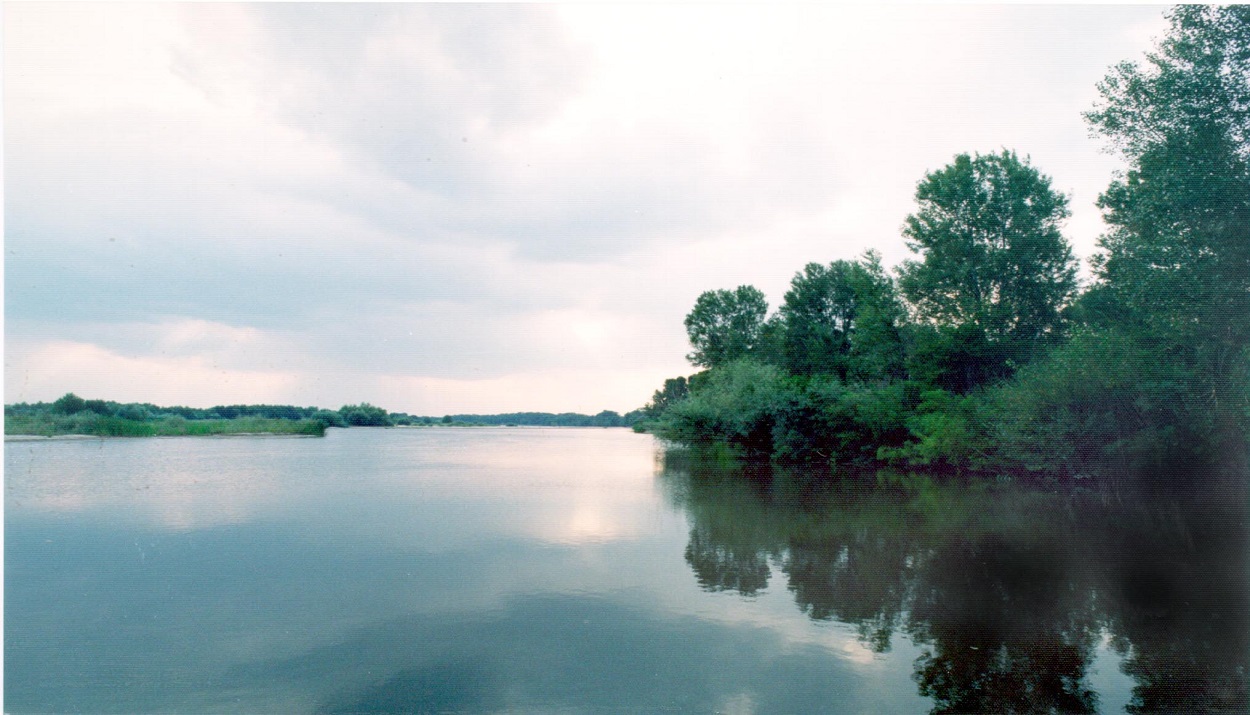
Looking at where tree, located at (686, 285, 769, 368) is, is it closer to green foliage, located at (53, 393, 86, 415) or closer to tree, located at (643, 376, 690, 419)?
tree, located at (643, 376, 690, 419)

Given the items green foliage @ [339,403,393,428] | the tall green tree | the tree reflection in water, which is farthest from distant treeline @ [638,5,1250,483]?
green foliage @ [339,403,393,428]

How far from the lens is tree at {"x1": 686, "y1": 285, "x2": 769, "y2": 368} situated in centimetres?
5628

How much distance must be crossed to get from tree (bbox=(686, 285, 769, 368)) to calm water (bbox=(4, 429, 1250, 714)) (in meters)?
40.1

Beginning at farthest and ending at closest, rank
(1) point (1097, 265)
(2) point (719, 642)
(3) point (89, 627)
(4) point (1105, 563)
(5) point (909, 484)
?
(5) point (909, 484) → (1) point (1097, 265) → (4) point (1105, 563) → (3) point (89, 627) → (2) point (719, 642)

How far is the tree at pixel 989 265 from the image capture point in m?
25.8

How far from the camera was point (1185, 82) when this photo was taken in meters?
13.0

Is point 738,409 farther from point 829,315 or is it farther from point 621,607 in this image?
point 621,607

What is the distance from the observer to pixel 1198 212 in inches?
484

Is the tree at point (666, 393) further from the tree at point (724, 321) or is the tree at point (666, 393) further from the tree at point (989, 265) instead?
the tree at point (989, 265)

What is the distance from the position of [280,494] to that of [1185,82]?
23131mm

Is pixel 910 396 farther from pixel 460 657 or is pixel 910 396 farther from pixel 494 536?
pixel 460 657

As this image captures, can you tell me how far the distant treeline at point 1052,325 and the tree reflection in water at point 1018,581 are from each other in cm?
231

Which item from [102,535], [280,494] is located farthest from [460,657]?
[280,494]

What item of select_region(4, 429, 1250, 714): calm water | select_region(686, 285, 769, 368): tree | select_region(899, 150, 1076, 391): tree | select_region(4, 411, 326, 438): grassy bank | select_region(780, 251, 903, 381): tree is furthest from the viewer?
select_region(686, 285, 769, 368): tree
